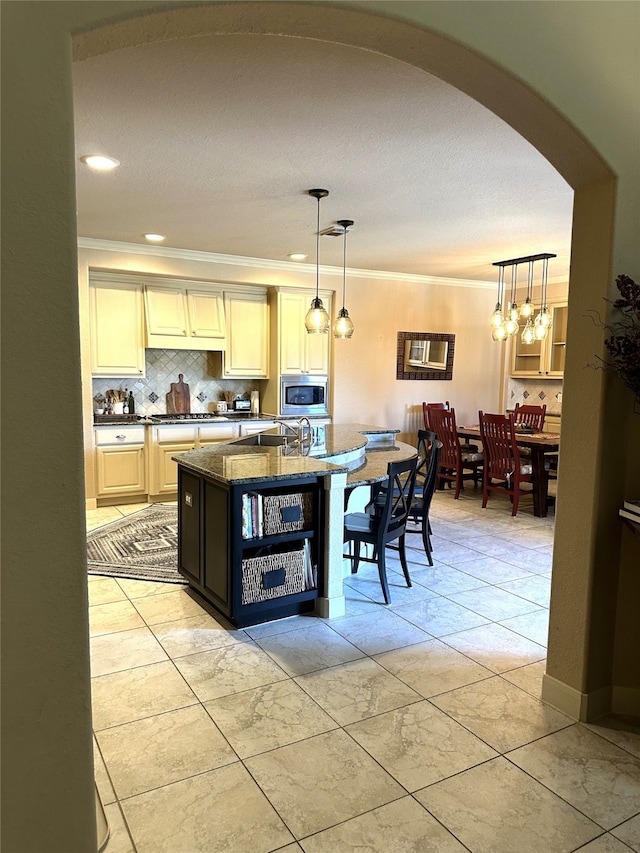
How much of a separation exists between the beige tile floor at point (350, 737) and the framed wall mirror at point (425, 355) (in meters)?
4.30

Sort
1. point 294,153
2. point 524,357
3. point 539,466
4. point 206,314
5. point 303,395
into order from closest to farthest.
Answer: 1. point 294,153
2. point 539,466
3. point 206,314
4. point 303,395
5. point 524,357

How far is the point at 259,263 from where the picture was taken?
251 inches

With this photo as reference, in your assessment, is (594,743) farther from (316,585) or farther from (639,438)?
(316,585)

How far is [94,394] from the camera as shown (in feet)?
20.5

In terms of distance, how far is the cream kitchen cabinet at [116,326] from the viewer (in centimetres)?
577

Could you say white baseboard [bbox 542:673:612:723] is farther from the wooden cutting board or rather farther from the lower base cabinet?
the wooden cutting board

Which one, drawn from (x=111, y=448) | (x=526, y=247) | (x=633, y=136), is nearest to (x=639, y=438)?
(x=633, y=136)

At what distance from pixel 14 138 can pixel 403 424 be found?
6750mm

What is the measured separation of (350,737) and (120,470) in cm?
428

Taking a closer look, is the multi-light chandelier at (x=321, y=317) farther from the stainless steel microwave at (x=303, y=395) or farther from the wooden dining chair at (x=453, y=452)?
the wooden dining chair at (x=453, y=452)

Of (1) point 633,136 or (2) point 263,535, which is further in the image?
(2) point 263,535

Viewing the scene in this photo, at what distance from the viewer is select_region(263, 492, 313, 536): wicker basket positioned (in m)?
3.24

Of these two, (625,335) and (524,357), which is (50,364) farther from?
(524,357)

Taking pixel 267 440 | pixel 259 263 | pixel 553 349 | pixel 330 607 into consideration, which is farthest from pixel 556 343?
pixel 330 607
